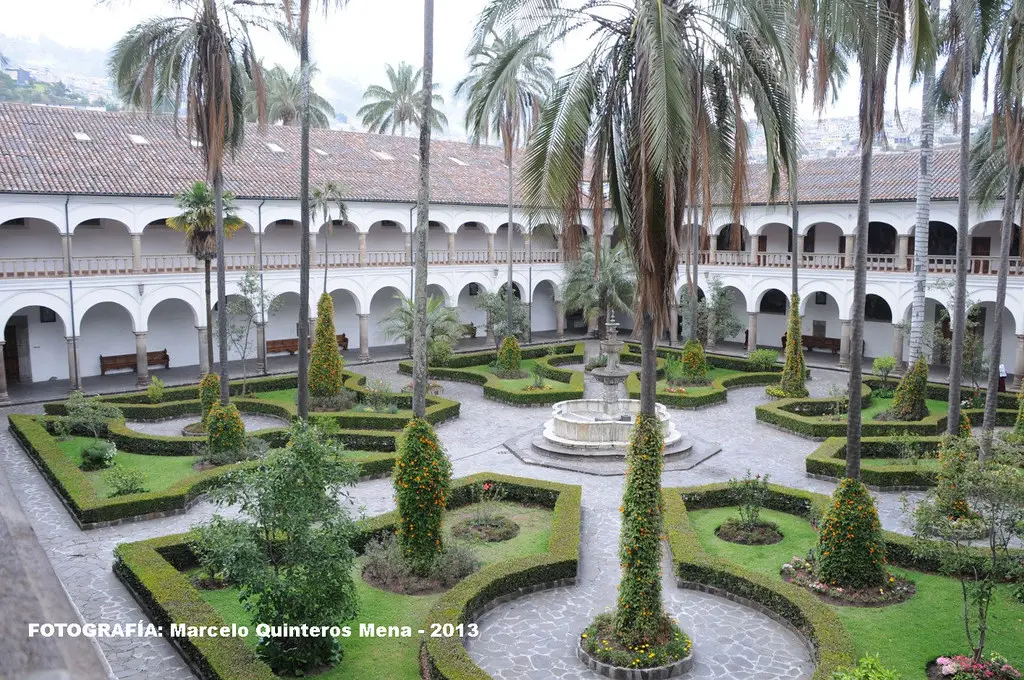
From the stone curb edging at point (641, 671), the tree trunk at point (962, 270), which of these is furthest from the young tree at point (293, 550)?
the tree trunk at point (962, 270)

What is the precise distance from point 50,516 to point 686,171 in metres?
12.4

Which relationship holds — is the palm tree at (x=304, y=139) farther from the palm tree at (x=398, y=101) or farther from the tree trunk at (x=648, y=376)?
the palm tree at (x=398, y=101)

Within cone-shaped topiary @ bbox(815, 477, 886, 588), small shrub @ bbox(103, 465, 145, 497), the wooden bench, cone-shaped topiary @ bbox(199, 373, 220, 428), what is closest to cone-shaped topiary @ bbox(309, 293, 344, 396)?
cone-shaped topiary @ bbox(199, 373, 220, 428)

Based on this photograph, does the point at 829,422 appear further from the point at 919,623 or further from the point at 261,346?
the point at 261,346

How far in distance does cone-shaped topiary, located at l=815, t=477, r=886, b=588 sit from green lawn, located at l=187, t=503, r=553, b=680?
432 centimetres

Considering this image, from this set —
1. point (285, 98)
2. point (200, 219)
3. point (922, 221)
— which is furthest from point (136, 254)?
point (922, 221)

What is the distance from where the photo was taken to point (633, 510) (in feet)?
30.2

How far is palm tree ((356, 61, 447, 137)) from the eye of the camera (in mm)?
46594

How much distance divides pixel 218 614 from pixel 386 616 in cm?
211

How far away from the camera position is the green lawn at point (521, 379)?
26172 millimetres

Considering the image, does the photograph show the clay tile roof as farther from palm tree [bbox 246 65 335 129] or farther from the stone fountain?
palm tree [bbox 246 65 335 129]

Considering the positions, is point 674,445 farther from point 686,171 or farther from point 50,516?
point 50,516

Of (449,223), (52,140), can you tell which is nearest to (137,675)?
(52,140)

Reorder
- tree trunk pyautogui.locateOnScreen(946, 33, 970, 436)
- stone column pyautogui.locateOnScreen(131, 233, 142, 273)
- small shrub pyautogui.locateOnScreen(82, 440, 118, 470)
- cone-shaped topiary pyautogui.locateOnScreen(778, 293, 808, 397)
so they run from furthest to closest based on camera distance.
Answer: stone column pyautogui.locateOnScreen(131, 233, 142, 273), cone-shaped topiary pyautogui.locateOnScreen(778, 293, 808, 397), small shrub pyautogui.locateOnScreen(82, 440, 118, 470), tree trunk pyautogui.locateOnScreen(946, 33, 970, 436)
